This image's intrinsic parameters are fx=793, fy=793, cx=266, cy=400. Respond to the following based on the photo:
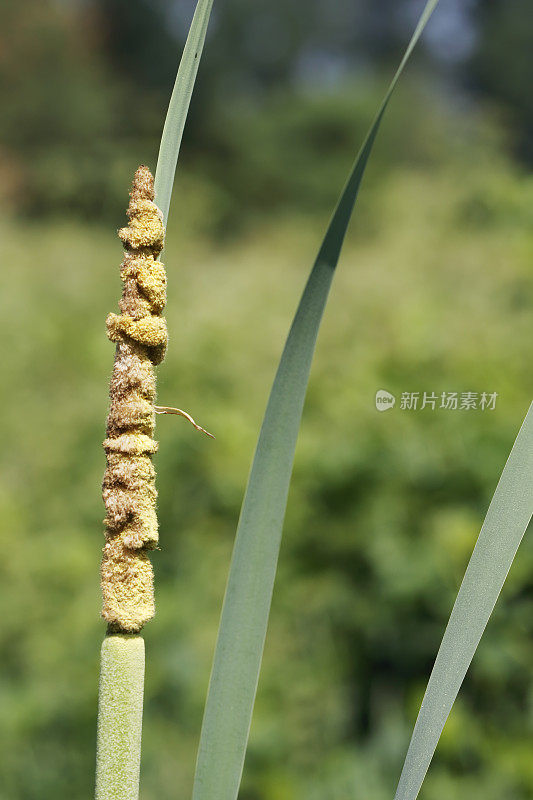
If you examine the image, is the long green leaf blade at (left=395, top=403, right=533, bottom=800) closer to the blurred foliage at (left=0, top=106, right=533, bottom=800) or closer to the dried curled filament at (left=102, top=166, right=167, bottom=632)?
the dried curled filament at (left=102, top=166, right=167, bottom=632)

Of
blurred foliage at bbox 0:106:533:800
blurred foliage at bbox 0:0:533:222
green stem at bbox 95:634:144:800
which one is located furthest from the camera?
blurred foliage at bbox 0:0:533:222

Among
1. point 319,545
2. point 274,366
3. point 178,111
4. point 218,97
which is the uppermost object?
point 218,97

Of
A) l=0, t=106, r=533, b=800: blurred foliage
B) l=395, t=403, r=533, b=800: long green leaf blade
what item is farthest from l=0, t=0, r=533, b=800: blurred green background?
l=395, t=403, r=533, b=800: long green leaf blade

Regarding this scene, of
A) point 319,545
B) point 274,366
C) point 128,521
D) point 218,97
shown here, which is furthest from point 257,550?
point 218,97

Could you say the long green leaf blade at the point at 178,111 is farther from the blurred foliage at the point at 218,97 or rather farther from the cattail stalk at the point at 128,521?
the blurred foliage at the point at 218,97

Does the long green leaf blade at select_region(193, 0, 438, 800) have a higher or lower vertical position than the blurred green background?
lower

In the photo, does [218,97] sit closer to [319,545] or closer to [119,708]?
[319,545]

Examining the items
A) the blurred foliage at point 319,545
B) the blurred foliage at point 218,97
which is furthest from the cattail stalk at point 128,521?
the blurred foliage at point 218,97
